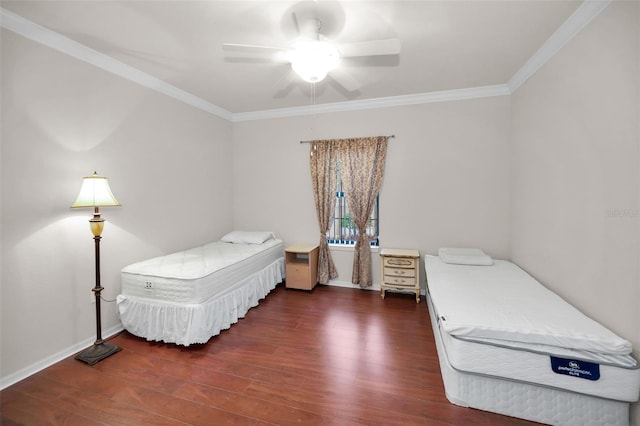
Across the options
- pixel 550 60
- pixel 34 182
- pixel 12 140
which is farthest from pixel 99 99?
pixel 550 60

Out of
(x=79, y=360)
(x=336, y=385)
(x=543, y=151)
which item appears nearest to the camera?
(x=336, y=385)

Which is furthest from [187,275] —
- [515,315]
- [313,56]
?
[515,315]

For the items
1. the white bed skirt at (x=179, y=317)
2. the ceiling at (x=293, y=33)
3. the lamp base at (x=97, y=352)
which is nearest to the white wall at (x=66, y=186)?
→ the lamp base at (x=97, y=352)

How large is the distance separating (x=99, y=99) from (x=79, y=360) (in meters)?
2.40

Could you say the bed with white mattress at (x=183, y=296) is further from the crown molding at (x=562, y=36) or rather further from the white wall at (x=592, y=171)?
the crown molding at (x=562, y=36)

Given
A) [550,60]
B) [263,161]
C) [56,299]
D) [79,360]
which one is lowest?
[79,360]

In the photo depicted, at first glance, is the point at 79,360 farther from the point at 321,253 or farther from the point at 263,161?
the point at 263,161

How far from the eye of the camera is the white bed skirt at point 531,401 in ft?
4.91

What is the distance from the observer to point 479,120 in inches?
134

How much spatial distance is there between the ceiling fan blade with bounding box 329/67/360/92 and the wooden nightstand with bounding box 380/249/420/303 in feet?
7.21

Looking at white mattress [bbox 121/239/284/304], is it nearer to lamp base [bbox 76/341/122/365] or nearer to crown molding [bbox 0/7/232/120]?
lamp base [bbox 76/341/122/365]

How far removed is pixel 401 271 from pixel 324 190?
1615 mm

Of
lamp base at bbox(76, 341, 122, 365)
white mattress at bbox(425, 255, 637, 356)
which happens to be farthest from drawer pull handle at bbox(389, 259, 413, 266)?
lamp base at bbox(76, 341, 122, 365)

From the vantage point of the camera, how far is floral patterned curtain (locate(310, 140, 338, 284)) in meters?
3.97
